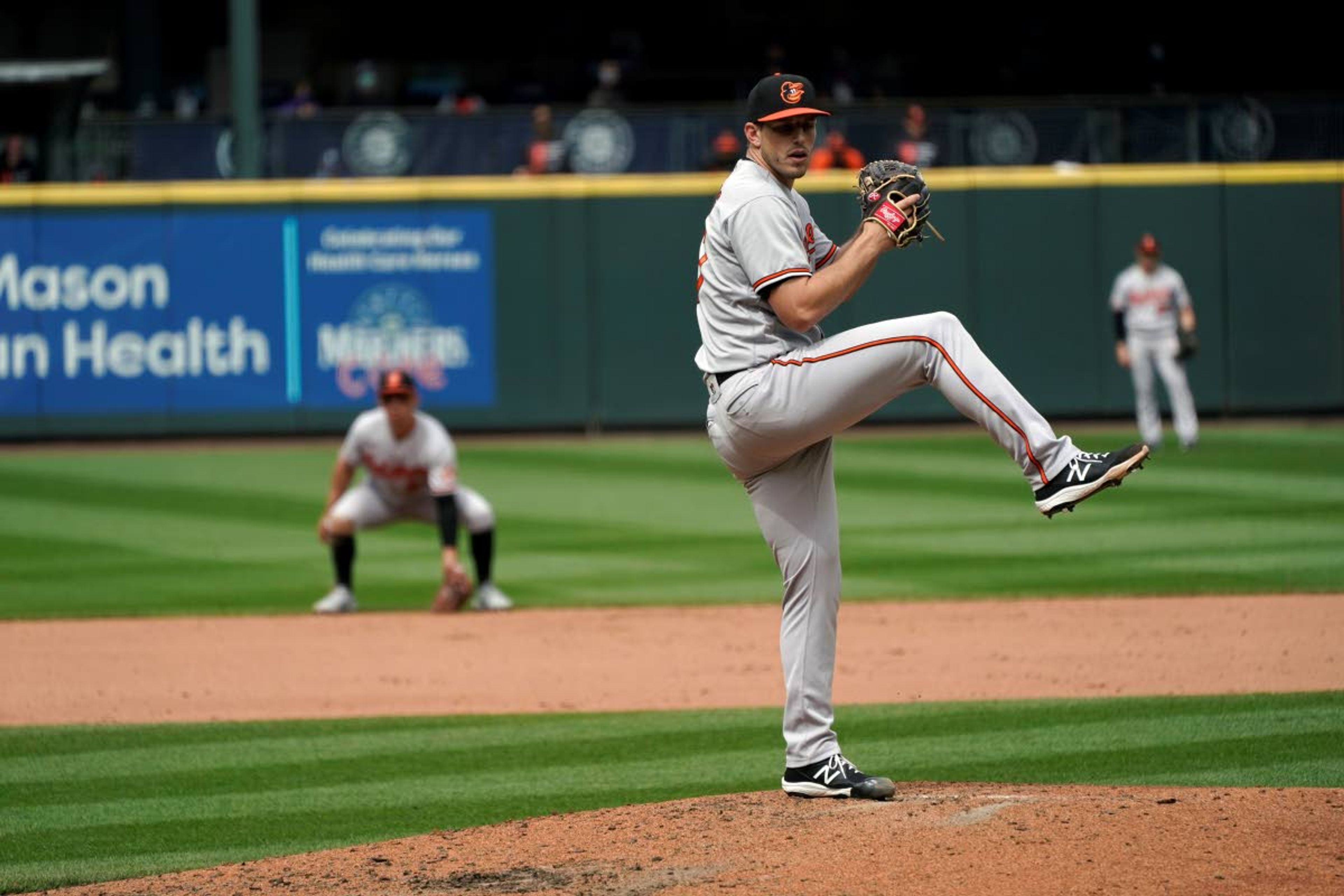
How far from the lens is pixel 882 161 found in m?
5.37

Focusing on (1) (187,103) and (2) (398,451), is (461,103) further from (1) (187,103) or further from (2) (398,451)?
(2) (398,451)

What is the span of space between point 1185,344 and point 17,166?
12953 mm

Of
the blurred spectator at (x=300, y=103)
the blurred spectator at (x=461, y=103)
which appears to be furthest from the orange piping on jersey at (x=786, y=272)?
the blurred spectator at (x=300, y=103)

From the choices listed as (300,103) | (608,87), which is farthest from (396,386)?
(608,87)

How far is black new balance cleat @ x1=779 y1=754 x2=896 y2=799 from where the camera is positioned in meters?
5.71

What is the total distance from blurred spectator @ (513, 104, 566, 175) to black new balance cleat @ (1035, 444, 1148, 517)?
16.0m

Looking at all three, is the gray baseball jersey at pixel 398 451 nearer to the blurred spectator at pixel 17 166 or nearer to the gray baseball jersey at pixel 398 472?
the gray baseball jersey at pixel 398 472

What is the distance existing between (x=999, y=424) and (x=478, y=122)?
1629 centimetres

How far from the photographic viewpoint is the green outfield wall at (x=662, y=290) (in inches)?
810

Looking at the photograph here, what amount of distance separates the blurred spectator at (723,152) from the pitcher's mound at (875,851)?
15.1 meters

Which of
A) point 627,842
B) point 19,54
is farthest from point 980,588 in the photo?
point 19,54

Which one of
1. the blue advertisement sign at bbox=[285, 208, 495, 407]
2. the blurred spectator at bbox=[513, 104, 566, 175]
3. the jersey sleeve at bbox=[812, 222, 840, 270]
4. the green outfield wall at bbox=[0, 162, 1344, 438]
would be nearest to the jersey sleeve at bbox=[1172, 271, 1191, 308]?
the green outfield wall at bbox=[0, 162, 1344, 438]

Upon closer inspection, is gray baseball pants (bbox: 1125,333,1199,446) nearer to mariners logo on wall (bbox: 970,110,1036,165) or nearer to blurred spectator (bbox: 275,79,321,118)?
mariners logo on wall (bbox: 970,110,1036,165)

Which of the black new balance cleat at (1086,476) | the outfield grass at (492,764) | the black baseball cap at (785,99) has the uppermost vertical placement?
the black baseball cap at (785,99)
